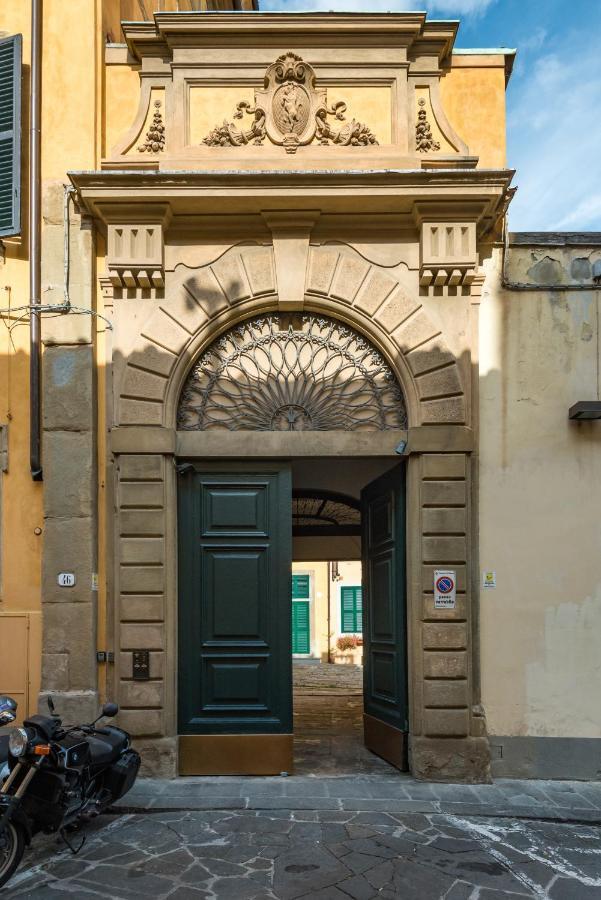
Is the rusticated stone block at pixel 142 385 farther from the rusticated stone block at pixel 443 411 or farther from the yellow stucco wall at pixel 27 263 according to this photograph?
the rusticated stone block at pixel 443 411

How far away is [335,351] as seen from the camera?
7.93m

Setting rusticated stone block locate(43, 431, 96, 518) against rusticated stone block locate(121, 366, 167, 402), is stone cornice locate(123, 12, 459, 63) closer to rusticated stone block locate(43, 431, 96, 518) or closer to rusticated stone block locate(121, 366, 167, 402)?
rusticated stone block locate(121, 366, 167, 402)

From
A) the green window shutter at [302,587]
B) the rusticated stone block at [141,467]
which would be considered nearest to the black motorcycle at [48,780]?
the rusticated stone block at [141,467]

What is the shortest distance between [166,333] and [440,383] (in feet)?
8.52

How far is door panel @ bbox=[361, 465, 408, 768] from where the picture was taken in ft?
25.6

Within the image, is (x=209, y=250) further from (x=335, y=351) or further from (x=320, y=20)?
(x=320, y=20)

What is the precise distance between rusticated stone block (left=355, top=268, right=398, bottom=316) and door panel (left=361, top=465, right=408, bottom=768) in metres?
1.55

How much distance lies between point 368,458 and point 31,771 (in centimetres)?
402

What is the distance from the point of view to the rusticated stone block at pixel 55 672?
24.5 feet

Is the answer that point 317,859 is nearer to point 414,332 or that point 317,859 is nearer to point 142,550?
point 142,550

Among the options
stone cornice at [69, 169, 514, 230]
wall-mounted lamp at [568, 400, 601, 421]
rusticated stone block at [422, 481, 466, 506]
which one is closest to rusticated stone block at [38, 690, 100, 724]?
rusticated stone block at [422, 481, 466, 506]

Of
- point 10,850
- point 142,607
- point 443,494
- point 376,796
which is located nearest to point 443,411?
point 443,494

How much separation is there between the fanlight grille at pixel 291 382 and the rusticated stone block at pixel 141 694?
7.77 feet

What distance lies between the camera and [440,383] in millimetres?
7684
